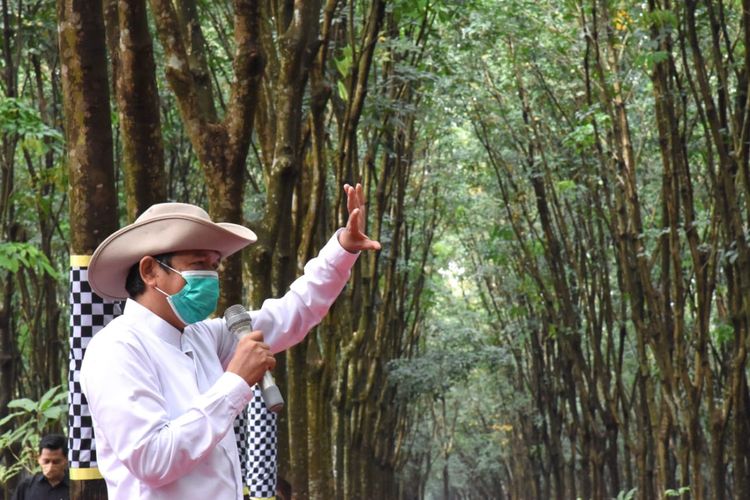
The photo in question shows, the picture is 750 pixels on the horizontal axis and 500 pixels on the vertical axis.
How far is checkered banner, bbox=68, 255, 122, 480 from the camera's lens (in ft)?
15.7

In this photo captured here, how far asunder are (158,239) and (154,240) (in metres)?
0.01

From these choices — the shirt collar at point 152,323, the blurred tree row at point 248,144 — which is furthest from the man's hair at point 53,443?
the shirt collar at point 152,323

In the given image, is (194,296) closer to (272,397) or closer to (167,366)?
(167,366)

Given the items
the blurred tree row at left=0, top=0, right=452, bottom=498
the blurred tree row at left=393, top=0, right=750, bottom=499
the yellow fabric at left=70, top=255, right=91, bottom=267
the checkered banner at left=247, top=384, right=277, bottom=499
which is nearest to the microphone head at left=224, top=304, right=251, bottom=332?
the yellow fabric at left=70, top=255, right=91, bottom=267

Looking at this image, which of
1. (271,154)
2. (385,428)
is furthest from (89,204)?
(385,428)

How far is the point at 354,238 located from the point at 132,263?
2.74 ft

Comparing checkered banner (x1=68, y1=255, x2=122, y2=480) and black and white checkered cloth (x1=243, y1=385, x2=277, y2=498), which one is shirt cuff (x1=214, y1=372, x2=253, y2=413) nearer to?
checkered banner (x1=68, y1=255, x2=122, y2=480)

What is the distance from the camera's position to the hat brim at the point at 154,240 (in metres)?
3.37

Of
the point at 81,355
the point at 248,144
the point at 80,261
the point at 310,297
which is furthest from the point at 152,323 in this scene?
the point at 248,144

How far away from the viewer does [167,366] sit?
3309 mm

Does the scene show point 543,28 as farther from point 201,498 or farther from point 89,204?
point 201,498

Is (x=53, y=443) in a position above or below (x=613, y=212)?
below

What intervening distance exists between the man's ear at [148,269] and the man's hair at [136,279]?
16mm

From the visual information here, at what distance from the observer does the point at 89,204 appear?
519 centimetres
